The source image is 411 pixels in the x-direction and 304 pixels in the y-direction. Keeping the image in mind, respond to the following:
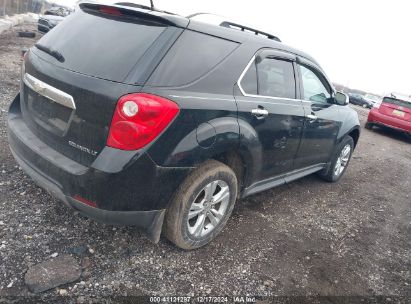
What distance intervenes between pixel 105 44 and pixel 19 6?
27.1 m

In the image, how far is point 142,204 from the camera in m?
2.41

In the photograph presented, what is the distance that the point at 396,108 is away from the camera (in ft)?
35.8

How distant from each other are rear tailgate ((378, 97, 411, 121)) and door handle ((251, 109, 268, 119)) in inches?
378

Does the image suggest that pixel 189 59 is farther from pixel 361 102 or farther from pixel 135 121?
pixel 361 102

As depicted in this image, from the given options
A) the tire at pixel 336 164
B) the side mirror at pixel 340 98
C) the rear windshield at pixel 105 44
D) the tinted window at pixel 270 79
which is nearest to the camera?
the rear windshield at pixel 105 44

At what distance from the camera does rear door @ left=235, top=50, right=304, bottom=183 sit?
9.84 feet

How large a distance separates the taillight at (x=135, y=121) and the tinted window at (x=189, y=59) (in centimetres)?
17

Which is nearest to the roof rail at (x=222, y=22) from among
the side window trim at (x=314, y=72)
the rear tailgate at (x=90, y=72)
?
the rear tailgate at (x=90, y=72)

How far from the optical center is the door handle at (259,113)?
117 inches

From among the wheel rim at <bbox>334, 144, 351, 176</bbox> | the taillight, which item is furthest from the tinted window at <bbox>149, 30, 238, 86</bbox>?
the wheel rim at <bbox>334, 144, 351, 176</bbox>

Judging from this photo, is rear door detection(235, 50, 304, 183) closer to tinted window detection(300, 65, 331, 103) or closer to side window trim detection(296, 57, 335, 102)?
side window trim detection(296, 57, 335, 102)

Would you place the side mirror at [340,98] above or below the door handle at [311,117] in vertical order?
above

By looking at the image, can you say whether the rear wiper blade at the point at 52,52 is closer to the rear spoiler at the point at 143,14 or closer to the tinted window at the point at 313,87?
the rear spoiler at the point at 143,14

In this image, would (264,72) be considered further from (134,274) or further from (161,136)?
(134,274)
